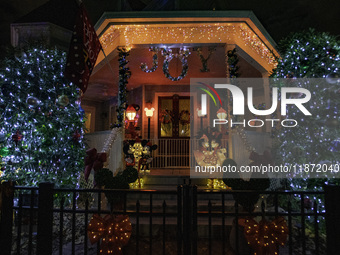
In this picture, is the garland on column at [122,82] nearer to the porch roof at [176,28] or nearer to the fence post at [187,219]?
→ the porch roof at [176,28]

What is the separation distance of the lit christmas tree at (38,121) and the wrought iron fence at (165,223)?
3.08 ft

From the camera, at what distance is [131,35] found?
25.2 feet

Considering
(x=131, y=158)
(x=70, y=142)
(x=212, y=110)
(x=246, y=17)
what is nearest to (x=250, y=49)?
(x=246, y=17)

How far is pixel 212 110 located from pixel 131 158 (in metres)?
6.52

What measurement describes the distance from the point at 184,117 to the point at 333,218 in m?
9.60

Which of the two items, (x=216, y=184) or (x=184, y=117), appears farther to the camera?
(x=184, y=117)

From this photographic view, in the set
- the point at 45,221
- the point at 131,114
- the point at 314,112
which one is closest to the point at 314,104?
the point at 314,112

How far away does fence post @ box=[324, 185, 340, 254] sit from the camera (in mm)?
2986

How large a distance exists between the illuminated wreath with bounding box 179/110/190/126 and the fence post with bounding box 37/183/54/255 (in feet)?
30.8

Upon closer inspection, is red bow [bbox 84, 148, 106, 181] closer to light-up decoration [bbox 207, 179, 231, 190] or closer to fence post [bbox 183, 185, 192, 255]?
fence post [bbox 183, 185, 192, 255]

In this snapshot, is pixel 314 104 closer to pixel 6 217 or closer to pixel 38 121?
pixel 6 217

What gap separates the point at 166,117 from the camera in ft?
40.3

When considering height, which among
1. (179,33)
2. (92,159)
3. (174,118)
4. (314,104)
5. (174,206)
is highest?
(179,33)

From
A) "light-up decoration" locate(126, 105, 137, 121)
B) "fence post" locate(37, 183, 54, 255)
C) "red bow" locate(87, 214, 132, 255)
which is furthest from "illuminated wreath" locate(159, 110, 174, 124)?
"fence post" locate(37, 183, 54, 255)
